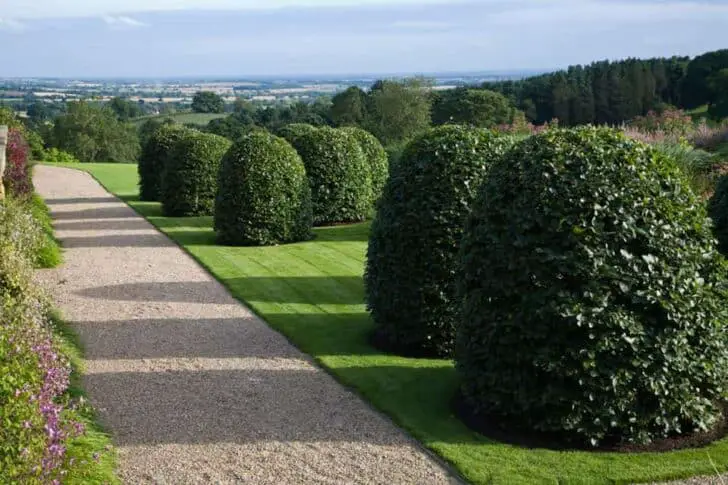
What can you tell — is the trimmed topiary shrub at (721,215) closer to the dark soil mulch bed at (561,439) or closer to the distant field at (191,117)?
the dark soil mulch bed at (561,439)

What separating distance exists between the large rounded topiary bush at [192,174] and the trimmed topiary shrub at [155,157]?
8.08 ft

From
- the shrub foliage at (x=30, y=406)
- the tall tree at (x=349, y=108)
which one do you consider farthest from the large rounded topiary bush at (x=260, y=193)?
the tall tree at (x=349, y=108)

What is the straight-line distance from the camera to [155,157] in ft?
78.3

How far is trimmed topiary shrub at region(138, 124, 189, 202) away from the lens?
2355 centimetres

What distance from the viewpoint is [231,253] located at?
1522cm

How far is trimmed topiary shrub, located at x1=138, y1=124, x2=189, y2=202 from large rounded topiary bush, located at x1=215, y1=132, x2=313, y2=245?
7.31 m

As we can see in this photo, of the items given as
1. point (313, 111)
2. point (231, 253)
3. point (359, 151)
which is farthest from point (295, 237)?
point (313, 111)

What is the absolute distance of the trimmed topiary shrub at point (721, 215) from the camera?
7980mm

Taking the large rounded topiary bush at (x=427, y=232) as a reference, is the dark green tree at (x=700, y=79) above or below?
above

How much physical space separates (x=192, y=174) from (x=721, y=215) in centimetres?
1487

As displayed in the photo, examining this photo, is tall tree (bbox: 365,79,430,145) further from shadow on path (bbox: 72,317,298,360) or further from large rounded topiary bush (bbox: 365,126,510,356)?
large rounded topiary bush (bbox: 365,126,510,356)

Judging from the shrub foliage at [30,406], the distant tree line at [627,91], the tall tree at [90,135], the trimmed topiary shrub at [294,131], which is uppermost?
the distant tree line at [627,91]

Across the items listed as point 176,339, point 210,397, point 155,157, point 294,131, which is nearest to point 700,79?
point 294,131

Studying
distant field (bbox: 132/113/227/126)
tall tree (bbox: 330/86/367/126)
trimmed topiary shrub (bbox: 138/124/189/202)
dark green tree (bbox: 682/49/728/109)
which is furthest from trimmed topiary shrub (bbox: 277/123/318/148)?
distant field (bbox: 132/113/227/126)
